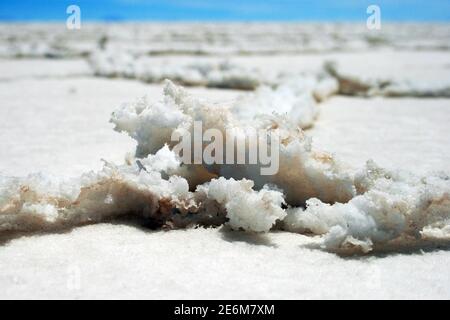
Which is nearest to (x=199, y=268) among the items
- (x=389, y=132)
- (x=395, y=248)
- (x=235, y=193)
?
A: (x=235, y=193)

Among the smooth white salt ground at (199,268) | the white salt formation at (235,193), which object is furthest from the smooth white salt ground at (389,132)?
the smooth white salt ground at (199,268)

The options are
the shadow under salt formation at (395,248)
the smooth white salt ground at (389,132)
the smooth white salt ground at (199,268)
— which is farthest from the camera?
the smooth white salt ground at (389,132)

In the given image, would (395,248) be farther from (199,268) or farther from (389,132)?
(389,132)

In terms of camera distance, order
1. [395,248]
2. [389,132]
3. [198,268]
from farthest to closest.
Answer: [389,132] < [395,248] < [198,268]

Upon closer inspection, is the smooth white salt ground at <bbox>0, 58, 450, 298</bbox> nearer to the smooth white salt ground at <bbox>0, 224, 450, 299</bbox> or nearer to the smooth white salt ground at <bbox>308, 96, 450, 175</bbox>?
the smooth white salt ground at <bbox>0, 224, 450, 299</bbox>

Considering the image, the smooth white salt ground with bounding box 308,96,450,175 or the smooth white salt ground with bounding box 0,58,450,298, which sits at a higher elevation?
the smooth white salt ground with bounding box 308,96,450,175

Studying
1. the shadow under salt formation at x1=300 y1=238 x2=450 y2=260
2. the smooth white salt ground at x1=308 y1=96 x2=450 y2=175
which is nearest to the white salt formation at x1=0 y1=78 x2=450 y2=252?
the shadow under salt formation at x1=300 y1=238 x2=450 y2=260

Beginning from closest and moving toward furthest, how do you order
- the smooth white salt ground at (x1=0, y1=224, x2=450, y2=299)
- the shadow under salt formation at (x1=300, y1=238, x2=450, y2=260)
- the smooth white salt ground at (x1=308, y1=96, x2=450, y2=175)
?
the smooth white salt ground at (x1=0, y1=224, x2=450, y2=299) → the shadow under salt formation at (x1=300, y1=238, x2=450, y2=260) → the smooth white salt ground at (x1=308, y1=96, x2=450, y2=175)

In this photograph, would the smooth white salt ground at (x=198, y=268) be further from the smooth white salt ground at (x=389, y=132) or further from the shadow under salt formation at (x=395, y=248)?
the smooth white salt ground at (x=389, y=132)

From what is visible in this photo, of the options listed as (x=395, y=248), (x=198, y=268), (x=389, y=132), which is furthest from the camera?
(x=389, y=132)
